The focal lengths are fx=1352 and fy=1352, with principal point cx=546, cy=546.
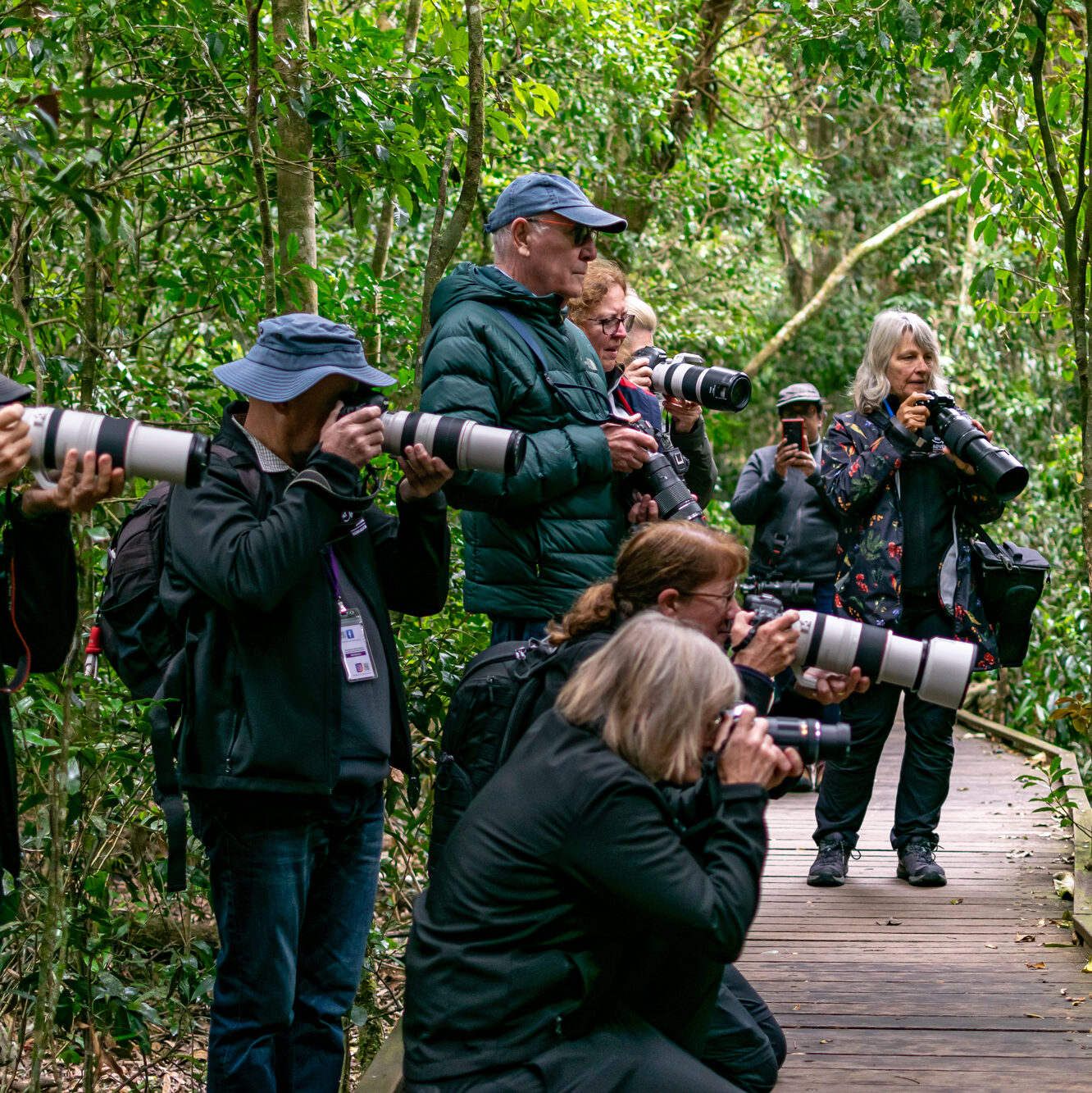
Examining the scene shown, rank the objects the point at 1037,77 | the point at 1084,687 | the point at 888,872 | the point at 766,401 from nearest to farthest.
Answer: the point at 1037,77 → the point at 888,872 → the point at 1084,687 → the point at 766,401

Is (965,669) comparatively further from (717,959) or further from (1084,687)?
(1084,687)

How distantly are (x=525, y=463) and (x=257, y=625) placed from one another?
933 mm

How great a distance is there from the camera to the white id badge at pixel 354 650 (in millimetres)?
2920

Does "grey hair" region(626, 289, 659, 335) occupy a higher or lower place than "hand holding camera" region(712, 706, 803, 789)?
higher

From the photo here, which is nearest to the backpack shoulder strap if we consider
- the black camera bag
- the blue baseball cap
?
the blue baseball cap

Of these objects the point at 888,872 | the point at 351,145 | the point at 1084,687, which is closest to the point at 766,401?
the point at 1084,687

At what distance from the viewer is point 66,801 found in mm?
3443

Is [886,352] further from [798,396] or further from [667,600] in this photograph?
[667,600]

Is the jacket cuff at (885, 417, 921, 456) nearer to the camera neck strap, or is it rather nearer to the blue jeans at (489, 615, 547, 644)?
the camera neck strap

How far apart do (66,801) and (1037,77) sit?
3.74m

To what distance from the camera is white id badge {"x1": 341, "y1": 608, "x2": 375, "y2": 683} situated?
2.92 meters

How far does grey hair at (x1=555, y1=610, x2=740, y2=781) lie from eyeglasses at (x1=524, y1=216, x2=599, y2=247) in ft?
4.88

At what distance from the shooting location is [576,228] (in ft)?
12.1

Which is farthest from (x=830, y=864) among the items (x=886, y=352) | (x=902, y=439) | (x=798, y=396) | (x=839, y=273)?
(x=839, y=273)
